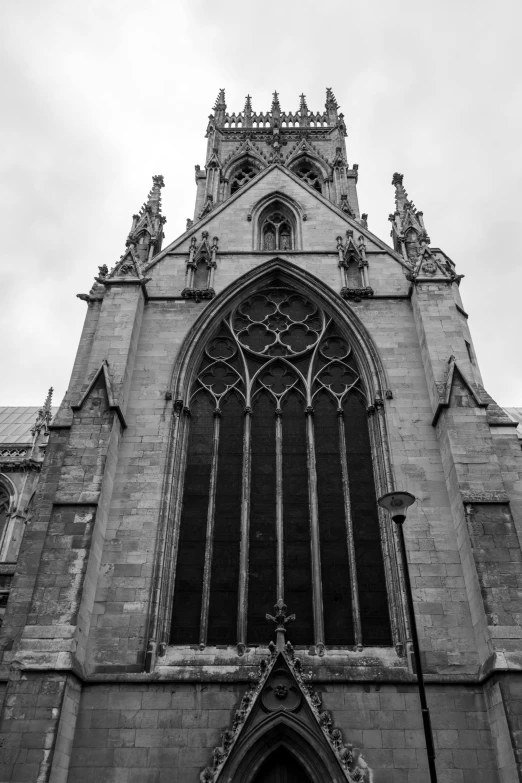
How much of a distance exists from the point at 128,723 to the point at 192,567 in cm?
295

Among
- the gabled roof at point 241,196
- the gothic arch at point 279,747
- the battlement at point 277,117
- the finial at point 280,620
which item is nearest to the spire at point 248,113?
the battlement at point 277,117

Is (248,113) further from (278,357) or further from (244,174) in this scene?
(278,357)

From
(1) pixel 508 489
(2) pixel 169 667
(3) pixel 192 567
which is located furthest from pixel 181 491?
(1) pixel 508 489

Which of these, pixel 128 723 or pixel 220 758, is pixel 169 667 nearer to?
pixel 128 723

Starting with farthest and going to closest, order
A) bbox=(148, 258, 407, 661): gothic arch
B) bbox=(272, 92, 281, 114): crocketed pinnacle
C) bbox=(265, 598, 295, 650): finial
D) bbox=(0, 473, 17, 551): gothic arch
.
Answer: bbox=(272, 92, 281, 114): crocketed pinnacle
bbox=(0, 473, 17, 551): gothic arch
bbox=(148, 258, 407, 661): gothic arch
bbox=(265, 598, 295, 650): finial

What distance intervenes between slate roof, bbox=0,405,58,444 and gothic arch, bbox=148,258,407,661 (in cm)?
1748

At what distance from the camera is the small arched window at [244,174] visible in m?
28.7

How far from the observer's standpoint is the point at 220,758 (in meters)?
9.38

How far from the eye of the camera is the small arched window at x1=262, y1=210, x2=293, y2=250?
1792 centimetres

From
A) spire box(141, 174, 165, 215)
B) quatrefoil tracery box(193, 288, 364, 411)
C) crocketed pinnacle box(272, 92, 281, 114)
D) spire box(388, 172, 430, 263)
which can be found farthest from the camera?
crocketed pinnacle box(272, 92, 281, 114)

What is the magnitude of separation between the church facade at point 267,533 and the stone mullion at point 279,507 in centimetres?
4

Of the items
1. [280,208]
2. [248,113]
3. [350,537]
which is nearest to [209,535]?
[350,537]

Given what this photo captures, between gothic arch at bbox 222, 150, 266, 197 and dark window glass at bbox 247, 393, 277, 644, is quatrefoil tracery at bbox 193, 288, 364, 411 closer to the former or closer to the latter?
dark window glass at bbox 247, 393, 277, 644

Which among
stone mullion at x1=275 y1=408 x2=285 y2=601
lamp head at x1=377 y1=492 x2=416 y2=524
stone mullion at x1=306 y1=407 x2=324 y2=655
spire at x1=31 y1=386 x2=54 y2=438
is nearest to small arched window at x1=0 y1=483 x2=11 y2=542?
spire at x1=31 y1=386 x2=54 y2=438
